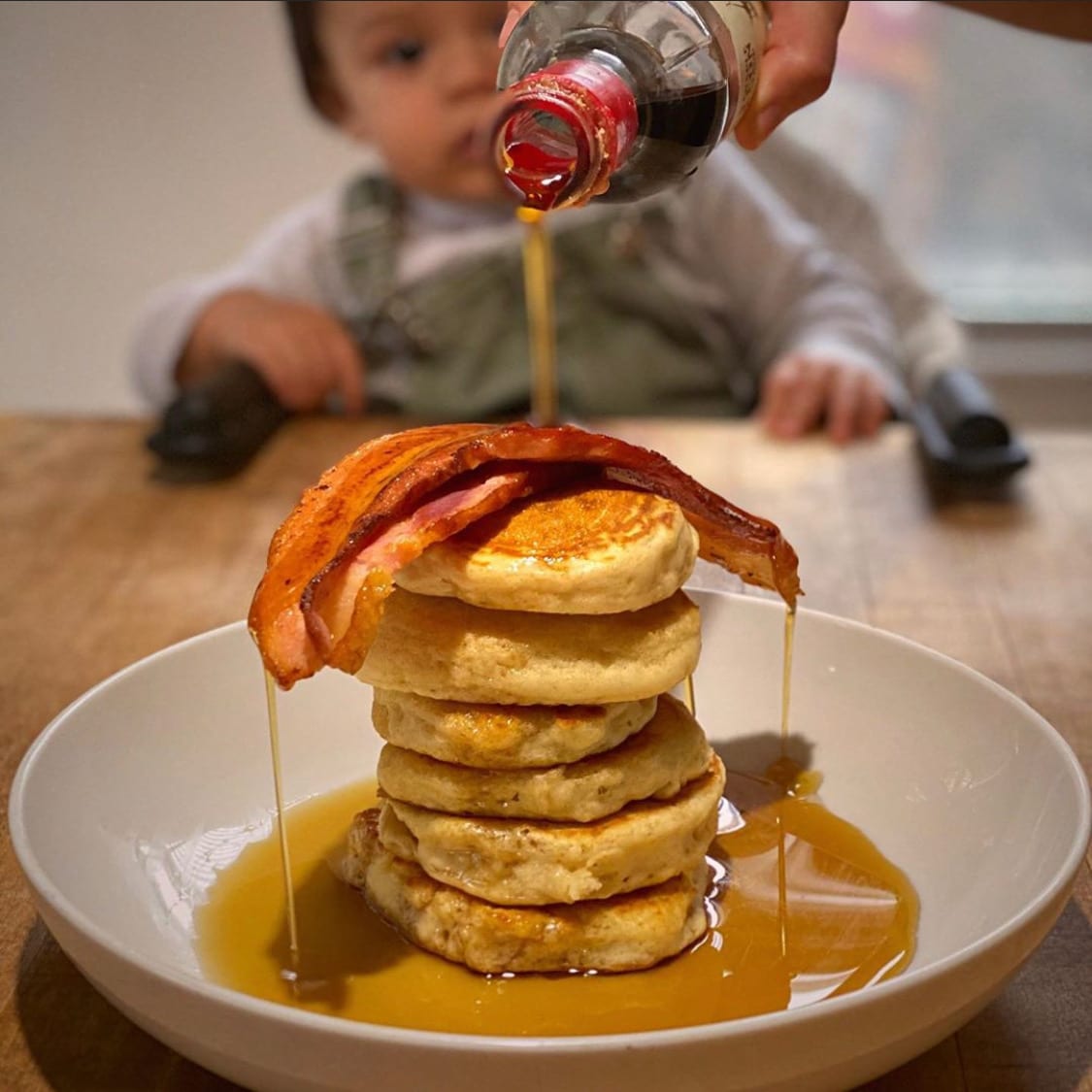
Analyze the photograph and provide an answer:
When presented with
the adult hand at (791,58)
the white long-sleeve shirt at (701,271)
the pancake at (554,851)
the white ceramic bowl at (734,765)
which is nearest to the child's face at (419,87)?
the white long-sleeve shirt at (701,271)

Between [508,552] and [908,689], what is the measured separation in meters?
0.47

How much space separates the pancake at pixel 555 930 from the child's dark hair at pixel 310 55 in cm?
226

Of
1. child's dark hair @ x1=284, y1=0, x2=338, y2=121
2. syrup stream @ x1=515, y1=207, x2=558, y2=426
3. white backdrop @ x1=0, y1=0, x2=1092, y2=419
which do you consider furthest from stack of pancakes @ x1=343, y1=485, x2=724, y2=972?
white backdrop @ x1=0, y1=0, x2=1092, y2=419

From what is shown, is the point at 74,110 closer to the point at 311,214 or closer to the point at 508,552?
the point at 311,214

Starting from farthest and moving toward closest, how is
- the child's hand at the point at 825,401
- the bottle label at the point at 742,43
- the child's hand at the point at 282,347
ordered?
1. the child's hand at the point at 282,347
2. the child's hand at the point at 825,401
3. the bottle label at the point at 742,43

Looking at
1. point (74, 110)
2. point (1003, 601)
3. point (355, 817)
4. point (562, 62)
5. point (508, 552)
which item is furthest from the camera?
point (74, 110)

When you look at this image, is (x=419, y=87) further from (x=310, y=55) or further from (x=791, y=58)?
(x=791, y=58)

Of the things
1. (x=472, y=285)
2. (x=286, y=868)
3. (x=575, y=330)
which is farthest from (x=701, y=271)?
(x=286, y=868)

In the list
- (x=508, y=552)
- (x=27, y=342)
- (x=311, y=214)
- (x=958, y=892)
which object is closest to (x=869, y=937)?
(x=958, y=892)

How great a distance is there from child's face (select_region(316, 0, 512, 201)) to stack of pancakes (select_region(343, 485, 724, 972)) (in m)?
1.74

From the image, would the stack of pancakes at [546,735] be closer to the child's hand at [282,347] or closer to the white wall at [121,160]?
the child's hand at [282,347]

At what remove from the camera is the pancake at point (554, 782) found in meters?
0.98

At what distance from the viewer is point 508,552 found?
94cm

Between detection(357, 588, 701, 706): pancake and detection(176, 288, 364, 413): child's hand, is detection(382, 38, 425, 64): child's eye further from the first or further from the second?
detection(357, 588, 701, 706): pancake
